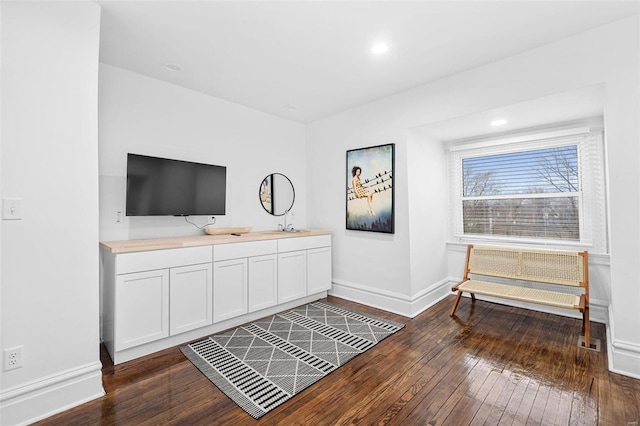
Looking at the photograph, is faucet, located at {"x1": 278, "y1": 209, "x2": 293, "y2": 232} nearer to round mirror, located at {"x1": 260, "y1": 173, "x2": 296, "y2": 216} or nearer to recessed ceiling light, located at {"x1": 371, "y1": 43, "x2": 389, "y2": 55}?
round mirror, located at {"x1": 260, "y1": 173, "x2": 296, "y2": 216}

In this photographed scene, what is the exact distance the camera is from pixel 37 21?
1798mm

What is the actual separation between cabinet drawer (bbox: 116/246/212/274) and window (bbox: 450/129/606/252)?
344 centimetres

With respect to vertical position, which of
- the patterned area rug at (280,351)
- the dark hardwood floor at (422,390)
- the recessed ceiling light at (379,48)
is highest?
the recessed ceiling light at (379,48)

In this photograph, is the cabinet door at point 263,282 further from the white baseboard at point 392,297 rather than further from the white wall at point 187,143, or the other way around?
the white baseboard at point 392,297

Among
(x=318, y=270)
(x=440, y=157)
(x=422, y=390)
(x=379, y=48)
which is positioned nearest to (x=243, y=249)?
(x=318, y=270)

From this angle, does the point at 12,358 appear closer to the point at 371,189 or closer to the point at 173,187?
the point at 173,187

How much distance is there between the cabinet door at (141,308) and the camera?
7.57 feet

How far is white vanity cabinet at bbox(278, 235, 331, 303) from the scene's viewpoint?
3.50m

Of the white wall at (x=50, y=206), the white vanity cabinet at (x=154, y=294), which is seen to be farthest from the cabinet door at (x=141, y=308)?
the white wall at (x=50, y=206)

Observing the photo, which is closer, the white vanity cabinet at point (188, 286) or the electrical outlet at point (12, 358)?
the electrical outlet at point (12, 358)

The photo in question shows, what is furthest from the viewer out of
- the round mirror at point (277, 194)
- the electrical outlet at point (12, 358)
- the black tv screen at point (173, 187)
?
the round mirror at point (277, 194)

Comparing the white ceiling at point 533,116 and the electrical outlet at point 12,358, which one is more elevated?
the white ceiling at point 533,116

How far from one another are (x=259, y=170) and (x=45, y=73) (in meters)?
2.41

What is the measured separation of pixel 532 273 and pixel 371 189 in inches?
80.7
